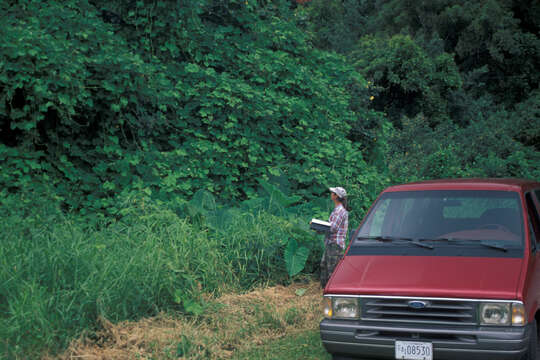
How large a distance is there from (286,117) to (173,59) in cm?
267

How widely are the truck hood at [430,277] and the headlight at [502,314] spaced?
0.07m

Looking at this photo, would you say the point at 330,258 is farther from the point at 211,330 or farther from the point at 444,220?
the point at 444,220

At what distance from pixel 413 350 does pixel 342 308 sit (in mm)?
710

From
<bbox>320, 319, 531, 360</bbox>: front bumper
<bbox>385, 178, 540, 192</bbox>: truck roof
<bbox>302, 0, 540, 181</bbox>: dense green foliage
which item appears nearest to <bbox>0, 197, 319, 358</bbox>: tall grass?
<bbox>320, 319, 531, 360</bbox>: front bumper

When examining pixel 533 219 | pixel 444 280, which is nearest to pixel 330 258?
pixel 533 219

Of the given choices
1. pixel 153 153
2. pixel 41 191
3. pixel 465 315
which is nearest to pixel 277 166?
pixel 153 153

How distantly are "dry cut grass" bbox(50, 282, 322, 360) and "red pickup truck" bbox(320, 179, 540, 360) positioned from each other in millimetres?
1485

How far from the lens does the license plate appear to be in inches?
177

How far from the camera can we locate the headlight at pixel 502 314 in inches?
174

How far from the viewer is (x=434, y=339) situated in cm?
451

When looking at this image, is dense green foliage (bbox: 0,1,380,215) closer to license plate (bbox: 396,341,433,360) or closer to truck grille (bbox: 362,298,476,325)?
truck grille (bbox: 362,298,476,325)

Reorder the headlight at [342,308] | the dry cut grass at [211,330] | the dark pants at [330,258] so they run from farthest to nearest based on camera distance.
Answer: the dark pants at [330,258], the dry cut grass at [211,330], the headlight at [342,308]

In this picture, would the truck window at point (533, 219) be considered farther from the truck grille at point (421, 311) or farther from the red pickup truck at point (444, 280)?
the truck grille at point (421, 311)

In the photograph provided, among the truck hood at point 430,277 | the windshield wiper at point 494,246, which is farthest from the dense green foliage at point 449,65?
the truck hood at point 430,277
